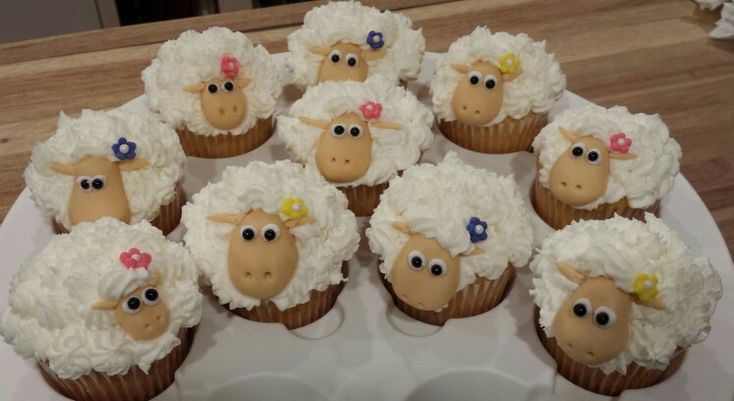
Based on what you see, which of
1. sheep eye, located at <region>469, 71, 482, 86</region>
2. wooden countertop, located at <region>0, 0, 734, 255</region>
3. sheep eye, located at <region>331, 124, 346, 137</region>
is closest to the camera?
sheep eye, located at <region>331, 124, 346, 137</region>

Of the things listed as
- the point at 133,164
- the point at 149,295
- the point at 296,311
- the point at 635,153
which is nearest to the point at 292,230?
the point at 296,311

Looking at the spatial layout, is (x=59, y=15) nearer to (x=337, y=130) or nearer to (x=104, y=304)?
(x=337, y=130)

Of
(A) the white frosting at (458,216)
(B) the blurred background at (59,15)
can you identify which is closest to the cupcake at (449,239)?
(A) the white frosting at (458,216)

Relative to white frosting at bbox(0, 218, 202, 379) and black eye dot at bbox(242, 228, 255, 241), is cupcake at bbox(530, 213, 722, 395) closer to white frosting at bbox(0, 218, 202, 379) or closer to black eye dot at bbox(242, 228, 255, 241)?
black eye dot at bbox(242, 228, 255, 241)

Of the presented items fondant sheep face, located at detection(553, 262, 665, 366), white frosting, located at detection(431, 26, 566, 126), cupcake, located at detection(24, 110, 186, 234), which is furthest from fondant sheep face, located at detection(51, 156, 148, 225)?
fondant sheep face, located at detection(553, 262, 665, 366)

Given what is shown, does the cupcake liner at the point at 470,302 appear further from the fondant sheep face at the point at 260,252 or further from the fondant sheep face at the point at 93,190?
the fondant sheep face at the point at 93,190

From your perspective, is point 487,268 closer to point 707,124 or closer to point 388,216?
point 388,216
